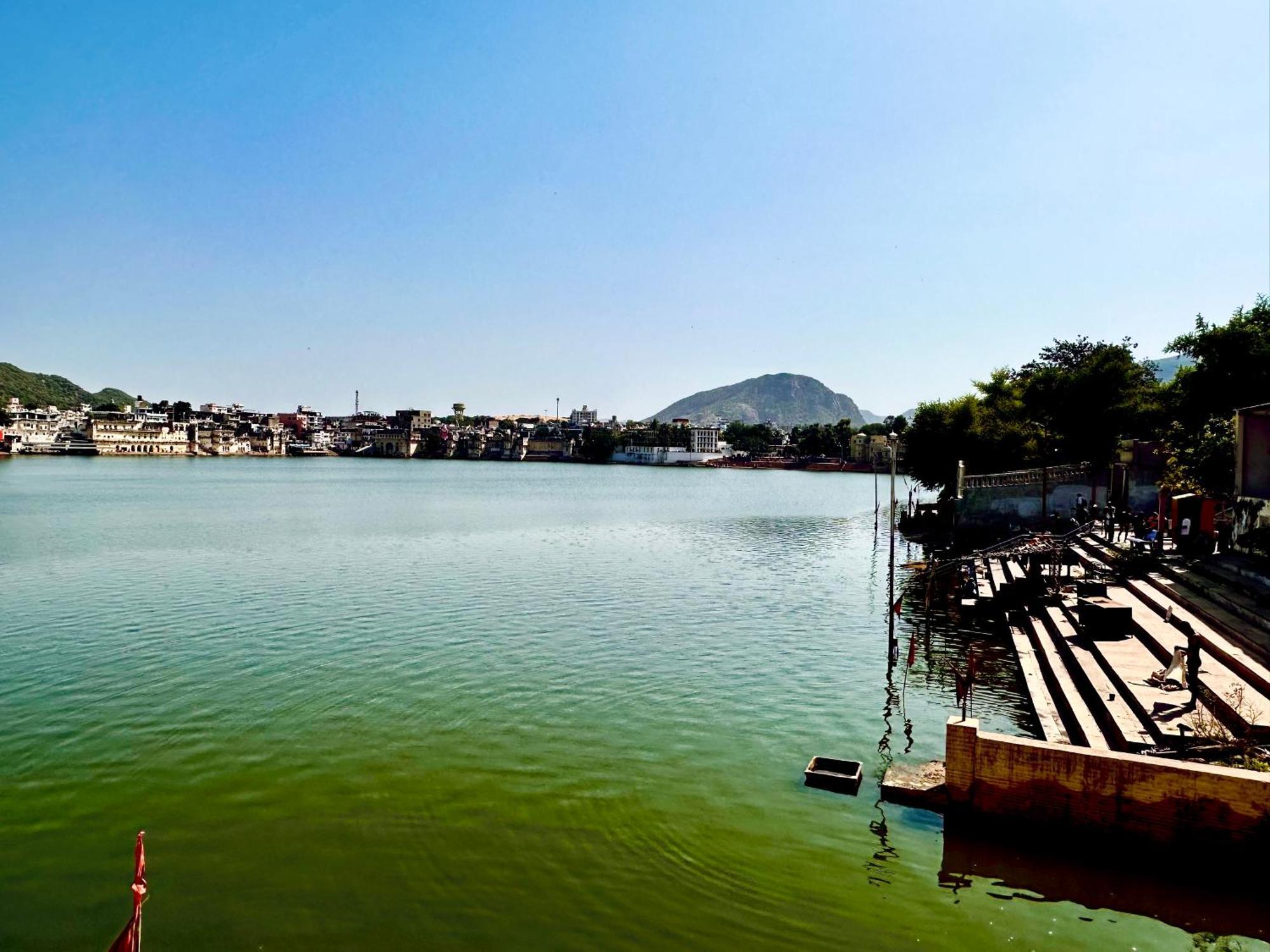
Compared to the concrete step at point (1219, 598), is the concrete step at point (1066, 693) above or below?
below

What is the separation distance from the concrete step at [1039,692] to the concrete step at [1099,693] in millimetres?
539

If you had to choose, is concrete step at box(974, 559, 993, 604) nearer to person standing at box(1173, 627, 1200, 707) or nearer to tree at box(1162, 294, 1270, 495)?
tree at box(1162, 294, 1270, 495)

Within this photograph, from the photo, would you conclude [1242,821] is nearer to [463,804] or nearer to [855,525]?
[463,804]

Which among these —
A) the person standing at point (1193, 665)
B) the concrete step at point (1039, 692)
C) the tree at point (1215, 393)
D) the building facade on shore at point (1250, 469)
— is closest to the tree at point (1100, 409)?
the tree at point (1215, 393)

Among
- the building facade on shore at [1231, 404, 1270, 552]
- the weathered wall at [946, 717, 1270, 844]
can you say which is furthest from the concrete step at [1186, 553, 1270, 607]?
the weathered wall at [946, 717, 1270, 844]

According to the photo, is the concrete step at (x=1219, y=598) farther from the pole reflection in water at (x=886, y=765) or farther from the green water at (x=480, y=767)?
the pole reflection in water at (x=886, y=765)

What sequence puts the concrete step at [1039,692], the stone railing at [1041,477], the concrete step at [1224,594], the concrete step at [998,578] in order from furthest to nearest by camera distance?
the stone railing at [1041,477]
the concrete step at [998,578]
the concrete step at [1224,594]
the concrete step at [1039,692]

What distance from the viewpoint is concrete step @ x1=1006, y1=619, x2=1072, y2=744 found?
45.3ft

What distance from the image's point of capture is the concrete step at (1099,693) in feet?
41.0

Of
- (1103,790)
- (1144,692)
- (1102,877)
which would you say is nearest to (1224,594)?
(1144,692)

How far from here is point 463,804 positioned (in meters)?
12.8

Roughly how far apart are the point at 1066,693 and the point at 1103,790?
5.13m

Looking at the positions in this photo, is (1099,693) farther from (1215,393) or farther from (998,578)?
(1215,393)

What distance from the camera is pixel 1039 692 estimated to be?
16.3 meters
